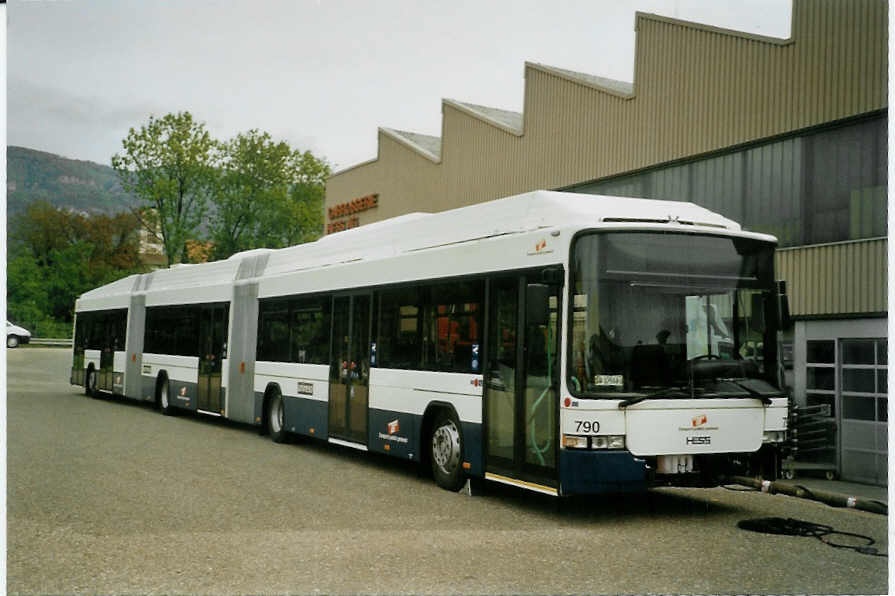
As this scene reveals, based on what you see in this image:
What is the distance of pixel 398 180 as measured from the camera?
2788 centimetres

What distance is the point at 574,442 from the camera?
28.2ft

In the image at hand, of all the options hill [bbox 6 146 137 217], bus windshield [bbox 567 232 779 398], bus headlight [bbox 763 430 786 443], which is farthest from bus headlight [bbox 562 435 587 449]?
hill [bbox 6 146 137 217]

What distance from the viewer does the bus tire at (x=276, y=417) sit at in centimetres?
1544

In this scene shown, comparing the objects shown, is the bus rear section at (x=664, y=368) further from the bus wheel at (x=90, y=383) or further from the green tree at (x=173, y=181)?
the bus wheel at (x=90, y=383)

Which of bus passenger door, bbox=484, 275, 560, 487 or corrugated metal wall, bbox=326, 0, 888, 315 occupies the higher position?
corrugated metal wall, bbox=326, 0, 888, 315

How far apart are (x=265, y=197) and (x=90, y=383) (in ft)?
21.9

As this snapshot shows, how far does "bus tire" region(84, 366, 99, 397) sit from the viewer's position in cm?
2408

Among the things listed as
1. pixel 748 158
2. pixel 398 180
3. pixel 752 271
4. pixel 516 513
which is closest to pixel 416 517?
pixel 516 513

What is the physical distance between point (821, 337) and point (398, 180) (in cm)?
1579

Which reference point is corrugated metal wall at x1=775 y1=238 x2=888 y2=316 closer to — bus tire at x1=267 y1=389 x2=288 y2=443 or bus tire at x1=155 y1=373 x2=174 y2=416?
bus tire at x1=267 y1=389 x2=288 y2=443

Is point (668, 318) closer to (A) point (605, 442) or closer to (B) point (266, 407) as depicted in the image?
(A) point (605, 442)

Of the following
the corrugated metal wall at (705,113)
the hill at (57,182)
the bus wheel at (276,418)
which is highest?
the corrugated metal wall at (705,113)

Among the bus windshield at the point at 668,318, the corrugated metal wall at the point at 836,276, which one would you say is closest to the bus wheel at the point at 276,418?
the corrugated metal wall at the point at 836,276

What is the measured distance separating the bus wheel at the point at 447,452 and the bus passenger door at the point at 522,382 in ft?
2.33
